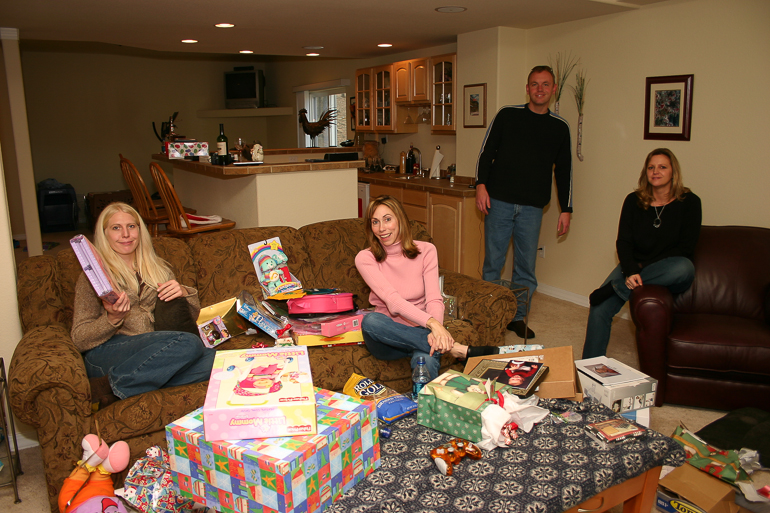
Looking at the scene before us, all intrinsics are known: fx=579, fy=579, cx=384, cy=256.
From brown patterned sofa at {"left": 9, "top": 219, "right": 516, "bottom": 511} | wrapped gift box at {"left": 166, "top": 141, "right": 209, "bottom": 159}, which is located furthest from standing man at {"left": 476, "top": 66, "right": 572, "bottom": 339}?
wrapped gift box at {"left": 166, "top": 141, "right": 209, "bottom": 159}

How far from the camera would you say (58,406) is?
1.93 m

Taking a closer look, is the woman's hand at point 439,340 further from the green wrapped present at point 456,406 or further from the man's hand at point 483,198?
the man's hand at point 483,198

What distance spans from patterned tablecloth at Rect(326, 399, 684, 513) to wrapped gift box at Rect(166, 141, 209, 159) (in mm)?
3253

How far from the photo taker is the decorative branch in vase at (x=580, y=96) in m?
4.13

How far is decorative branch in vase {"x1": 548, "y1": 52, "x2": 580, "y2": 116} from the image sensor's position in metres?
4.20

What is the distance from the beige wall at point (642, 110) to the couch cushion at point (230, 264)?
2.30 meters

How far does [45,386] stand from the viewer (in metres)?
1.91

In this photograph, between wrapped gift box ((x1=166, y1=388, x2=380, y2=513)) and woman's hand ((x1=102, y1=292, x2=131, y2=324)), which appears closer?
wrapped gift box ((x1=166, y1=388, x2=380, y2=513))

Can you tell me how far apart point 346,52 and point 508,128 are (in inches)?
103

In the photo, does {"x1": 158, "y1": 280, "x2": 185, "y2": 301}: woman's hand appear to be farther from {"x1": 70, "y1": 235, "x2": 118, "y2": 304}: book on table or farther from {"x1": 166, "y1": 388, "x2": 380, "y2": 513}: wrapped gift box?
{"x1": 166, "y1": 388, "x2": 380, "y2": 513}: wrapped gift box

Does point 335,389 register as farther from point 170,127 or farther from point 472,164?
point 170,127

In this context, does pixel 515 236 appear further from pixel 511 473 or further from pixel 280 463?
pixel 280 463

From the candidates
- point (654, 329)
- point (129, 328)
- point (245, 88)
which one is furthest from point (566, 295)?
point (245, 88)

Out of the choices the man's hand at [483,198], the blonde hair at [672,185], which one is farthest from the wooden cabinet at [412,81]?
the blonde hair at [672,185]
